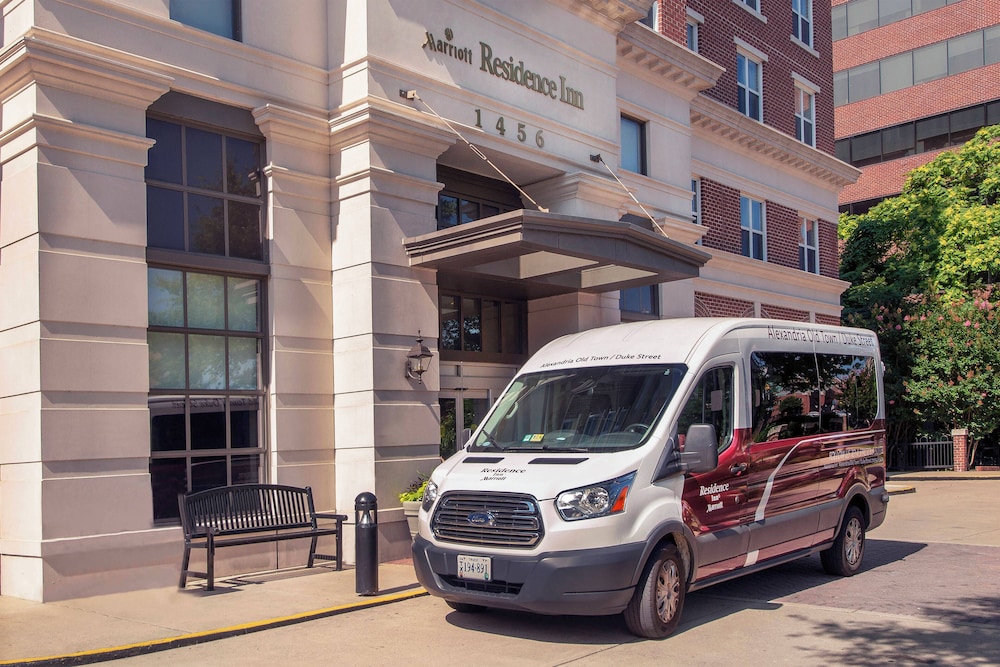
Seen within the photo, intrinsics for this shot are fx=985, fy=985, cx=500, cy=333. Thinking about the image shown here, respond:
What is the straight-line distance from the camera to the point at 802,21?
26172mm

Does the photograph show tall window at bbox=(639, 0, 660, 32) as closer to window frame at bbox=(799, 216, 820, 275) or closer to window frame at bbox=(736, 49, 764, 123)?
window frame at bbox=(736, 49, 764, 123)

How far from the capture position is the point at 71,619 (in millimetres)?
8445

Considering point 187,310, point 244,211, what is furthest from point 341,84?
point 187,310

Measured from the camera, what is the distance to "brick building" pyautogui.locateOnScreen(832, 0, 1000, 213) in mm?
42875

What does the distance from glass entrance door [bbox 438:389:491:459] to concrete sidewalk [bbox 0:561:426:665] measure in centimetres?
334

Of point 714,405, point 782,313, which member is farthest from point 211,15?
point 782,313

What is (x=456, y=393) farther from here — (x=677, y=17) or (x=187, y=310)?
(x=677, y=17)

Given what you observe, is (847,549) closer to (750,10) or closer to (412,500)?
(412,500)

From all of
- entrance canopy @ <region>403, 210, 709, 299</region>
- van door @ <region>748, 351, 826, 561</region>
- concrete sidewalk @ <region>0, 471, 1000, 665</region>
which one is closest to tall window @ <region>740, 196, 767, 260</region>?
entrance canopy @ <region>403, 210, 709, 299</region>

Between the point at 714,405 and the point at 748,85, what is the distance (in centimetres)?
1659

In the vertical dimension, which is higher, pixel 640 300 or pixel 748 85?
pixel 748 85

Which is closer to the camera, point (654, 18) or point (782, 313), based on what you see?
point (654, 18)

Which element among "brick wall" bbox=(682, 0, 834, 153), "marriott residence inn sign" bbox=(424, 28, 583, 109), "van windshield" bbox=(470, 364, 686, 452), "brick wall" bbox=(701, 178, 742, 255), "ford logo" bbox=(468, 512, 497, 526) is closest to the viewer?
"ford logo" bbox=(468, 512, 497, 526)

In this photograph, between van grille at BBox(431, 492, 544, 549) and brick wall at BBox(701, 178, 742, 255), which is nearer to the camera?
van grille at BBox(431, 492, 544, 549)
